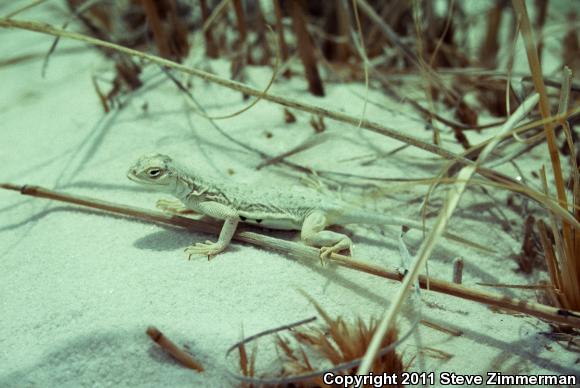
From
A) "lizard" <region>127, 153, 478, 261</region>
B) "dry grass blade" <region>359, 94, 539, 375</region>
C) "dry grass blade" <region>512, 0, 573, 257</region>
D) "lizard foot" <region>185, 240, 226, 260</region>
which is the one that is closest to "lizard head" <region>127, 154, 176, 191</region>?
"lizard" <region>127, 153, 478, 261</region>

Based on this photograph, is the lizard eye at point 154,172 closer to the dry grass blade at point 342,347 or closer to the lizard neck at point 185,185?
the lizard neck at point 185,185

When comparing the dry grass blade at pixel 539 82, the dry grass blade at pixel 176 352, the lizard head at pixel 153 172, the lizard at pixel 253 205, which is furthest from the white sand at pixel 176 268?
the dry grass blade at pixel 539 82

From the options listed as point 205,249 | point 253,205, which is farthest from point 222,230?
point 253,205

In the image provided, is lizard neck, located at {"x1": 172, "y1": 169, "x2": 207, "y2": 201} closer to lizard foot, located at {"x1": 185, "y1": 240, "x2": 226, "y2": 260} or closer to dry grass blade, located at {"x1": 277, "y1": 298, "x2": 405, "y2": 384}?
lizard foot, located at {"x1": 185, "y1": 240, "x2": 226, "y2": 260}

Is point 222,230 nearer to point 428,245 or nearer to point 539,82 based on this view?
point 428,245

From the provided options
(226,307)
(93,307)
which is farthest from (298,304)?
(93,307)

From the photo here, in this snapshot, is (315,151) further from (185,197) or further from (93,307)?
(93,307)
